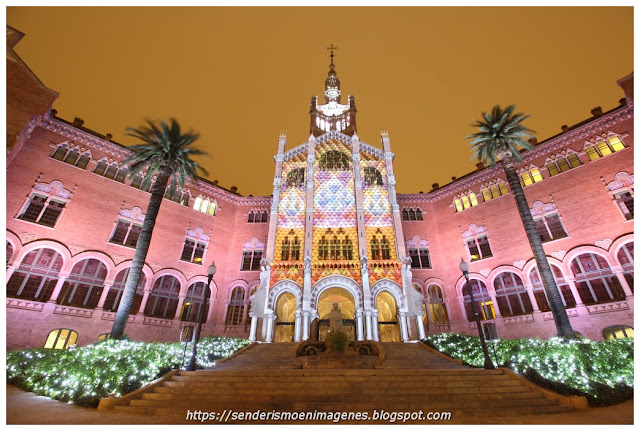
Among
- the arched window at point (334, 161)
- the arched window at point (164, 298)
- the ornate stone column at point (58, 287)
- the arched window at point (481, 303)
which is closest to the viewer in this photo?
the ornate stone column at point (58, 287)

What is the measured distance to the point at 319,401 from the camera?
369 inches

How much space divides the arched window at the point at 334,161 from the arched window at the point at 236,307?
14452 mm

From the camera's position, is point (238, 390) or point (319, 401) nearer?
point (319, 401)

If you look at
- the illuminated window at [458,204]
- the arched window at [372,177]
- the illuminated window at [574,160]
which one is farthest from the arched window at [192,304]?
the illuminated window at [574,160]

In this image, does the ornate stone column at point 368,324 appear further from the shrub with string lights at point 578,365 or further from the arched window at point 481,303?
the shrub with string lights at point 578,365

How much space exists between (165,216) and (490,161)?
87.2 ft

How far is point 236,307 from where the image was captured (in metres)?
27.2

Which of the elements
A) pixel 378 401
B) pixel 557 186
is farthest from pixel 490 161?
pixel 378 401

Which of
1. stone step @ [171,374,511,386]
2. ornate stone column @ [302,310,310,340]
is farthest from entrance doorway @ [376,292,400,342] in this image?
stone step @ [171,374,511,386]

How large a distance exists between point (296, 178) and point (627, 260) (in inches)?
1015

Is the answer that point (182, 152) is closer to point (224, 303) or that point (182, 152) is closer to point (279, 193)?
point (279, 193)

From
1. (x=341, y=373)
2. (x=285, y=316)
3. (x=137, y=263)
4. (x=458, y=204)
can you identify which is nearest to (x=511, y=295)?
(x=458, y=204)

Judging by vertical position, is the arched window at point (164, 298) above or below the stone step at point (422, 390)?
Result: above

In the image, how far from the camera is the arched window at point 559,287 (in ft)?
72.1
